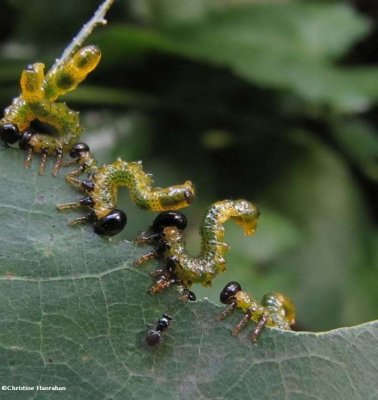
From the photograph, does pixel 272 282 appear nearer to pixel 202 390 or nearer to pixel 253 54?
pixel 253 54

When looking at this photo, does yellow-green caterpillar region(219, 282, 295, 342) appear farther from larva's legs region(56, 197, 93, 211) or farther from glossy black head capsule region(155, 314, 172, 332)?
larva's legs region(56, 197, 93, 211)

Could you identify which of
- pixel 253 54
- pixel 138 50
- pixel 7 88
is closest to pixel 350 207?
pixel 253 54

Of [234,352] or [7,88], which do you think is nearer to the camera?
[234,352]

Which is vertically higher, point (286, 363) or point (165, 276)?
point (165, 276)

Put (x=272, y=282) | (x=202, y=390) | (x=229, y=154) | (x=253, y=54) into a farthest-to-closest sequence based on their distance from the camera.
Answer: (x=229, y=154) → (x=253, y=54) → (x=272, y=282) → (x=202, y=390)

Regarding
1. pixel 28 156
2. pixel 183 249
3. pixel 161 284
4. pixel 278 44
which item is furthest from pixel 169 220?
pixel 278 44

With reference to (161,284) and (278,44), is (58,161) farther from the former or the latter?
(278,44)

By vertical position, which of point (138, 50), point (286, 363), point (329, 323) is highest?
point (138, 50)
